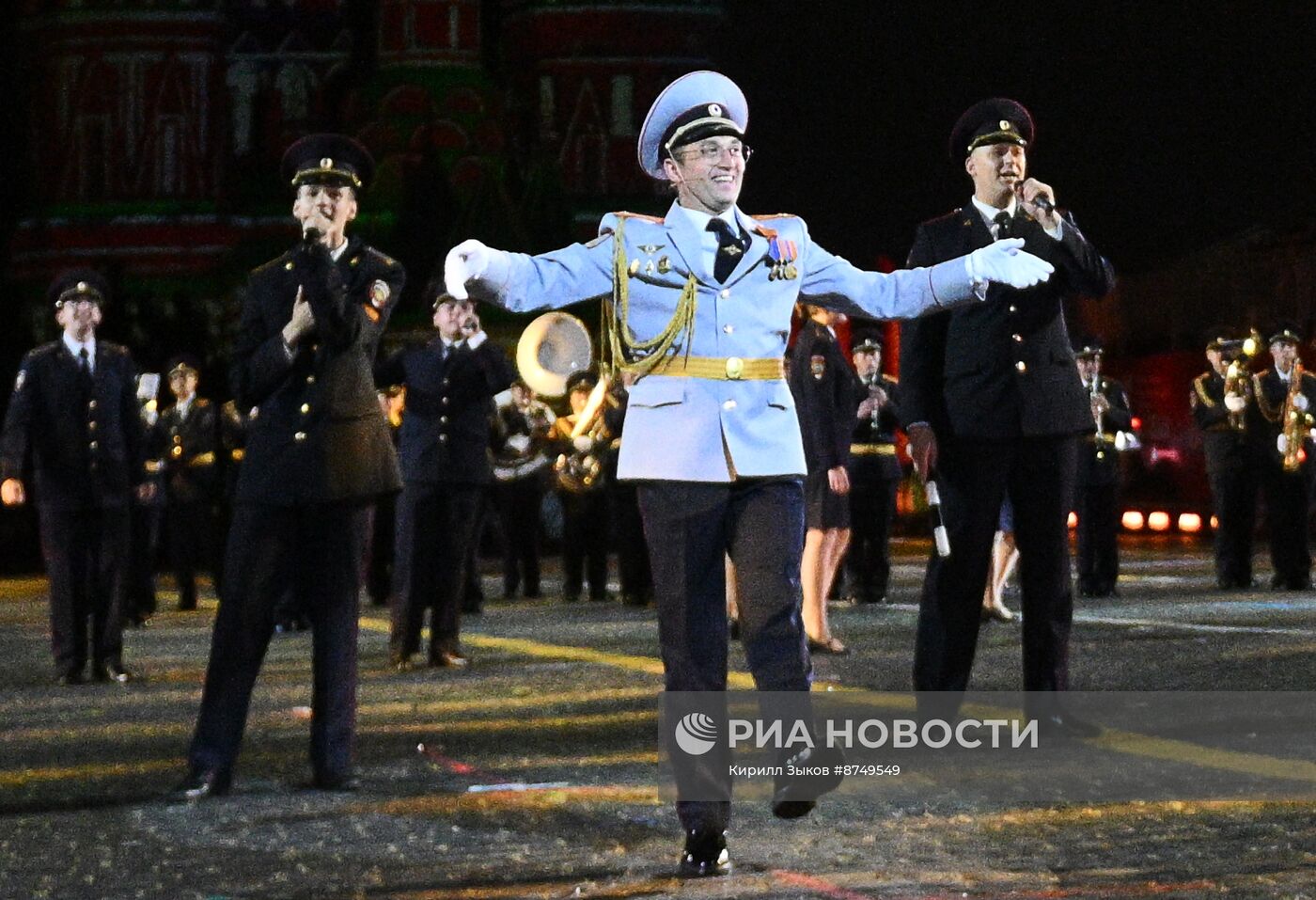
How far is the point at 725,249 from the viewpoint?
6867mm

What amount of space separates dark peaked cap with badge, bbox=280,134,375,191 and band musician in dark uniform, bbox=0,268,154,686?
5077 mm

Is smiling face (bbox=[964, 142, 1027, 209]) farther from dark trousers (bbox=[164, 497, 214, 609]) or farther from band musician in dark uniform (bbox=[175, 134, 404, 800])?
dark trousers (bbox=[164, 497, 214, 609])

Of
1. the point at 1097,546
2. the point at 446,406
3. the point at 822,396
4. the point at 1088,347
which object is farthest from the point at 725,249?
the point at 1088,347

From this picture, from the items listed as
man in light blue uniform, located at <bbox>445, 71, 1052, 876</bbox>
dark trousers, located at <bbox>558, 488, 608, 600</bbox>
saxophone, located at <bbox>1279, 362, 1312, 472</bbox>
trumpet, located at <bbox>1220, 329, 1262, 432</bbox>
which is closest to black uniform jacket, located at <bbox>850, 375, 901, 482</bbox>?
dark trousers, located at <bbox>558, 488, 608, 600</bbox>

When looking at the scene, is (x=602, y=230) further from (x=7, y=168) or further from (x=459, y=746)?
(x=7, y=168)

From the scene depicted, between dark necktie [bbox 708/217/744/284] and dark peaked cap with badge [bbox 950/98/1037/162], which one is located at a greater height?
dark peaked cap with badge [bbox 950/98/1037/162]

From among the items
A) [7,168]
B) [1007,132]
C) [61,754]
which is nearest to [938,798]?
[1007,132]

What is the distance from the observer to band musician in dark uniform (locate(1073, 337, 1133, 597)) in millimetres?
18781

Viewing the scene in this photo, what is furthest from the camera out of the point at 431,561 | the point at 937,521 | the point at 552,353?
the point at 552,353

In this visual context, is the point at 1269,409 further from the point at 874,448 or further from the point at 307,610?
the point at 307,610

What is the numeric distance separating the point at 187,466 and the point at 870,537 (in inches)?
233

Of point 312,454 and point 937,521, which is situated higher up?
point 312,454

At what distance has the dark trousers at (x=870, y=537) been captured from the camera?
1884 cm

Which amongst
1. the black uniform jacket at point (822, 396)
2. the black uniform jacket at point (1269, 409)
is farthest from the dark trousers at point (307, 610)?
the black uniform jacket at point (1269, 409)
